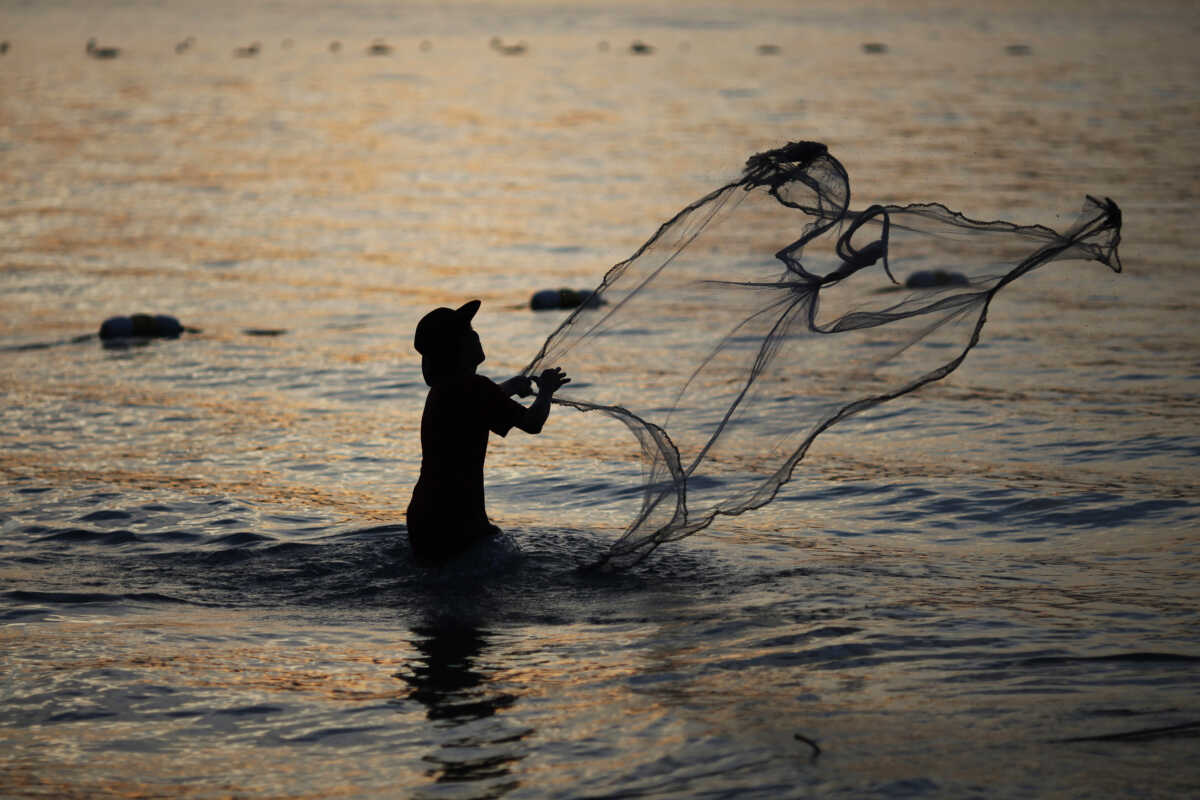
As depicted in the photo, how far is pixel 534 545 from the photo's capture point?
9594 mm

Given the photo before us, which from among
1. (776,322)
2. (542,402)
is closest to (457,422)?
(542,402)

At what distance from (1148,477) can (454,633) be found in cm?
554

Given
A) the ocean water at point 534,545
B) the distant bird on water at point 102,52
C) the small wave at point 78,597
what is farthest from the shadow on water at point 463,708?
the distant bird on water at point 102,52

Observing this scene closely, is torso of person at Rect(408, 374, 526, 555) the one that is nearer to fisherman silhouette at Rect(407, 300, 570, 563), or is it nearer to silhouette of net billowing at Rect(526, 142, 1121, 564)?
fisherman silhouette at Rect(407, 300, 570, 563)

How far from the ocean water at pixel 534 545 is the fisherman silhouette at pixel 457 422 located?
0.23 metres

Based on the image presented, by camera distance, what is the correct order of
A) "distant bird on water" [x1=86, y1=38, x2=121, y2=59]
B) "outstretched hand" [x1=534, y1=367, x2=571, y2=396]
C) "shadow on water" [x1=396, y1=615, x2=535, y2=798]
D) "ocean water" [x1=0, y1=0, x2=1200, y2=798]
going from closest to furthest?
"shadow on water" [x1=396, y1=615, x2=535, y2=798]
"ocean water" [x1=0, y1=0, x2=1200, y2=798]
"outstretched hand" [x1=534, y1=367, x2=571, y2=396]
"distant bird on water" [x1=86, y1=38, x2=121, y2=59]

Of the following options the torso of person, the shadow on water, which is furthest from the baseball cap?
the shadow on water

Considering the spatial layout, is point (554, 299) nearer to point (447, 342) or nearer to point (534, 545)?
point (534, 545)

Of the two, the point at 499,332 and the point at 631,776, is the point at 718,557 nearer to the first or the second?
the point at 631,776

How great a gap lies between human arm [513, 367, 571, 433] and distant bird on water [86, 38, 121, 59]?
6175 cm

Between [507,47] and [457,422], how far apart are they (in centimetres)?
7042

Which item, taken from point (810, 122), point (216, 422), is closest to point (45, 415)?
point (216, 422)

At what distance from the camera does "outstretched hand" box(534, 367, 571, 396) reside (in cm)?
837

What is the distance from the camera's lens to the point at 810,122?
123 ft
